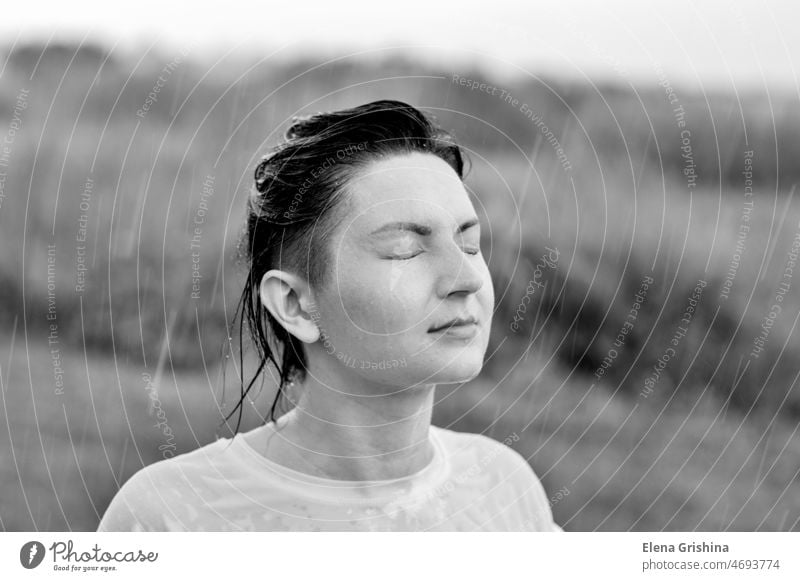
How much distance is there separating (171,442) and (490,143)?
0.85 metres

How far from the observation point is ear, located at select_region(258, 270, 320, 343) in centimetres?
143

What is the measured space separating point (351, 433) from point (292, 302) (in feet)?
0.83

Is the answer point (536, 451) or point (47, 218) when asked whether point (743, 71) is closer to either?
point (536, 451)

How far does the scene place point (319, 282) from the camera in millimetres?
1415

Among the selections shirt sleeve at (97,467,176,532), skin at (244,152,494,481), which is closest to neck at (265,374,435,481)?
skin at (244,152,494,481)

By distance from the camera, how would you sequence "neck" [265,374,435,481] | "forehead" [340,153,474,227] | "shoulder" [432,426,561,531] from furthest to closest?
"shoulder" [432,426,561,531], "neck" [265,374,435,481], "forehead" [340,153,474,227]

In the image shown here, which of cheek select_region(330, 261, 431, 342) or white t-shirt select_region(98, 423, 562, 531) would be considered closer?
cheek select_region(330, 261, 431, 342)

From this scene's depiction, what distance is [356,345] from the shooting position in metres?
1.44

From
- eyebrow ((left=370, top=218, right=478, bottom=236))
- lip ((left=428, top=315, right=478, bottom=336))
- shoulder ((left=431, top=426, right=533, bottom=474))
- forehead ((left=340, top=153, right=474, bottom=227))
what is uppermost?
forehead ((left=340, top=153, right=474, bottom=227))

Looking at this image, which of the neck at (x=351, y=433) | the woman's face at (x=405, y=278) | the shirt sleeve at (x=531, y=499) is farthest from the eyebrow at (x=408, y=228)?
the shirt sleeve at (x=531, y=499)

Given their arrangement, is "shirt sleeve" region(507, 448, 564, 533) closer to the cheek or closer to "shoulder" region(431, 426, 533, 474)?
"shoulder" region(431, 426, 533, 474)

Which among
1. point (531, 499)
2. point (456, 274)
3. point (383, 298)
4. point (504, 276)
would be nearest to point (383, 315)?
point (383, 298)

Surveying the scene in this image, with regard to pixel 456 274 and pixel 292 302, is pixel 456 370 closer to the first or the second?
pixel 456 274
